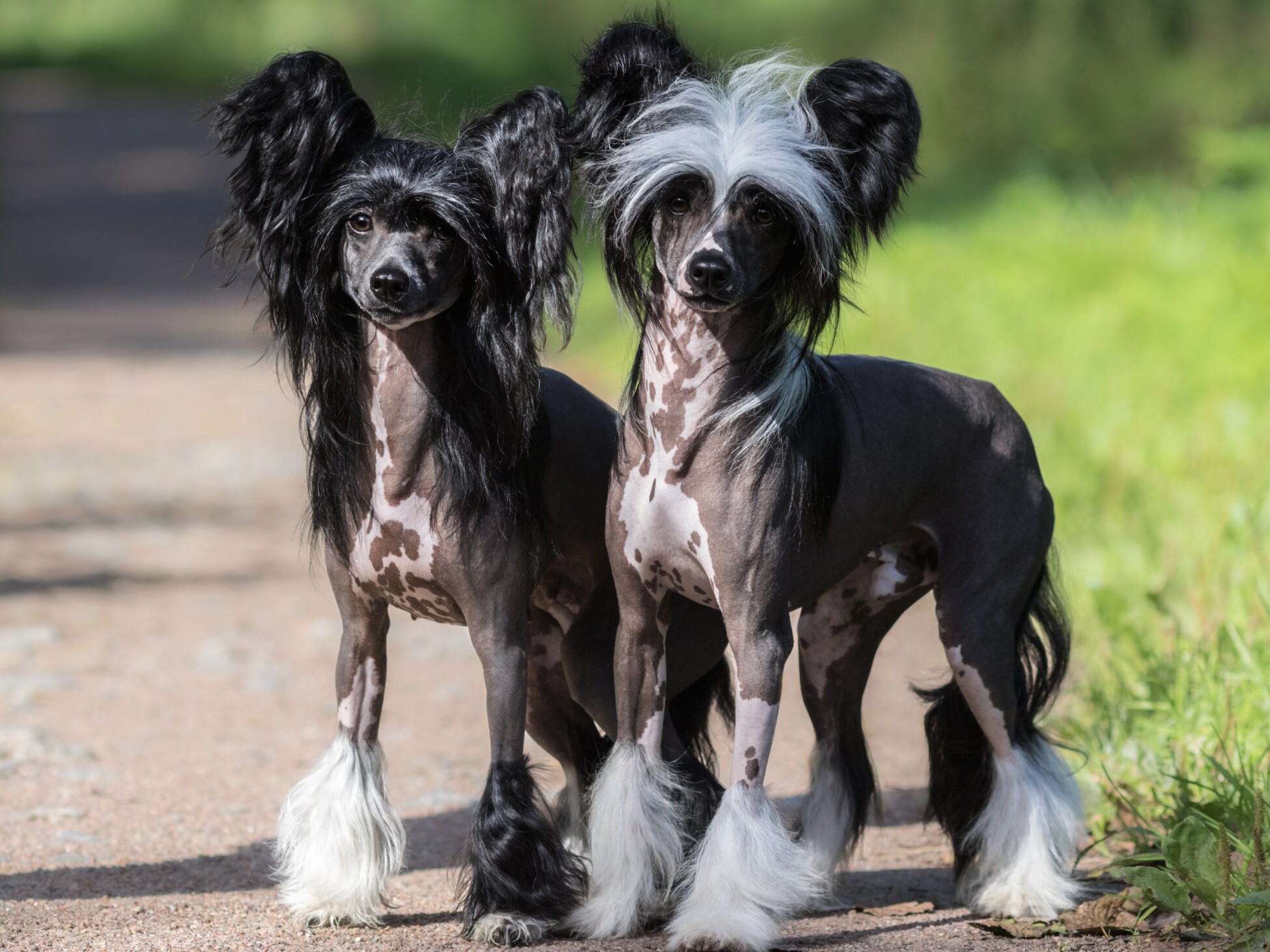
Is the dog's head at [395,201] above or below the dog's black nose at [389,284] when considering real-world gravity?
above

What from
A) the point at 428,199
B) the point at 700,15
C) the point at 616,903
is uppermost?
the point at 700,15

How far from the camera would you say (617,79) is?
335 centimetres

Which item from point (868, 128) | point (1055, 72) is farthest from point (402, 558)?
point (1055, 72)

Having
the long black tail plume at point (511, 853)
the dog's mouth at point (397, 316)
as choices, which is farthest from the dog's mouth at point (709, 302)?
the long black tail plume at point (511, 853)

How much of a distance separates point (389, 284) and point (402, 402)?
318 mm

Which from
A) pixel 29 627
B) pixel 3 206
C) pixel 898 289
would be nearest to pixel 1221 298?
pixel 898 289

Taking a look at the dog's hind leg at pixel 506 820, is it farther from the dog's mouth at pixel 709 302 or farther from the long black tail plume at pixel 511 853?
the dog's mouth at pixel 709 302

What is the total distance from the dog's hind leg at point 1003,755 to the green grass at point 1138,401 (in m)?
0.37

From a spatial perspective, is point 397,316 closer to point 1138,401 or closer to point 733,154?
point 733,154

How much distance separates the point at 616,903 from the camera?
11.5 ft

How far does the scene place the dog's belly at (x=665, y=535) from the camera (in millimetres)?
3350

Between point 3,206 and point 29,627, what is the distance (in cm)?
1710

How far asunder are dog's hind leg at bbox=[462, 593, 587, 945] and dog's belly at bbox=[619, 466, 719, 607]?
0.30 metres

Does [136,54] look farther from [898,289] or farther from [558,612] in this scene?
[558,612]
